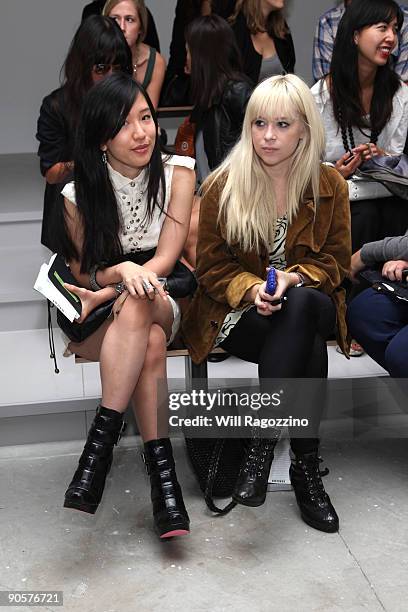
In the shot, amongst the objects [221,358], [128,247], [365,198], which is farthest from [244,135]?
[221,358]

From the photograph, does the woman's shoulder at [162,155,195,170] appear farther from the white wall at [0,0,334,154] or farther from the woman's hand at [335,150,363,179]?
the white wall at [0,0,334,154]

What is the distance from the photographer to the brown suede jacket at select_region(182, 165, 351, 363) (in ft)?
9.81

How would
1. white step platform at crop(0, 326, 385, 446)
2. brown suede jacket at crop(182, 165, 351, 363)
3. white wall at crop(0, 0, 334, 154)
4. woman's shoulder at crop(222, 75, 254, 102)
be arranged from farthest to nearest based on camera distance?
white wall at crop(0, 0, 334, 154) < woman's shoulder at crop(222, 75, 254, 102) < white step platform at crop(0, 326, 385, 446) < brown suede jacket at crop(182, 165, 351, 363)

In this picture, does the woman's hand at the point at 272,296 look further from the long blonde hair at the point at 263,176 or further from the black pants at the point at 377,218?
the black pants at the point at 377,218

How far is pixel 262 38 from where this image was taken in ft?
15.4

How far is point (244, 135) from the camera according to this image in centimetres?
299

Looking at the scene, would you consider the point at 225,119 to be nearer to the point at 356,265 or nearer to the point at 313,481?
the point at 356,265

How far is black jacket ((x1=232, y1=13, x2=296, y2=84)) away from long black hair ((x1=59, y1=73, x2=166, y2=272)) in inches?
69.0

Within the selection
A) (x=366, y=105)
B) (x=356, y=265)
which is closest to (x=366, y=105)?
(x=366, y=105)

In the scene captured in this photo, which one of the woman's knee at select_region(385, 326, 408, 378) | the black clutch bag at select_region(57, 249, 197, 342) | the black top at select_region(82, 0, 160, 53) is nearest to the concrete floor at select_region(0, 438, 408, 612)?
the woman's knee at select_region(385, 326, 408, 378)

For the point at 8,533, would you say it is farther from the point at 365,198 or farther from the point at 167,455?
the point at 365,198

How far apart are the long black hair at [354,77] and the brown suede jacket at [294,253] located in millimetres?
669

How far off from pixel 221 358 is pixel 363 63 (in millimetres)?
1280

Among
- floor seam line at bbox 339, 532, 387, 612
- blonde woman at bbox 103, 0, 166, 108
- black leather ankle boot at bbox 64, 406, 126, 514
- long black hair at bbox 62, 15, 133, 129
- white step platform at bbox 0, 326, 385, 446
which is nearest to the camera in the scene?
floor seam line at bbox 339, 532, 387, 612
